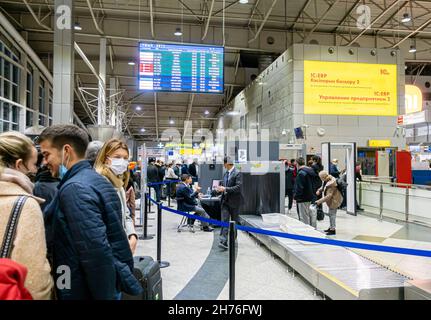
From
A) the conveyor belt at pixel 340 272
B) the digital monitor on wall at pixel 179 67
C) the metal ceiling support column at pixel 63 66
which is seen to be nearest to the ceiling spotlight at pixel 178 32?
the digital monitor on wall at pixel 179 67

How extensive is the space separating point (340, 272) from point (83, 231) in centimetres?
317

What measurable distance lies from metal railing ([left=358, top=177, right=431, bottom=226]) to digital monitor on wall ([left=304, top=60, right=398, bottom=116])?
3.59m

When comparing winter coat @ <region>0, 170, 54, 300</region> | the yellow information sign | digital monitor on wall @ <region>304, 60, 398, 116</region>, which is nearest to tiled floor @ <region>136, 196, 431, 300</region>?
winter coat @ <region>0, 170, 54, 300</region>

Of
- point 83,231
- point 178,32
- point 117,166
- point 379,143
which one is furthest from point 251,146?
point 178,32

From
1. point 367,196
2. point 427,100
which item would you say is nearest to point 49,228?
point 367,196

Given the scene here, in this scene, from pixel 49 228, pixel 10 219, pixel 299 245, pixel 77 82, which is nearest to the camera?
pixel 10 219

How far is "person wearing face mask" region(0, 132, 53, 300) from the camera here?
3.99 feet

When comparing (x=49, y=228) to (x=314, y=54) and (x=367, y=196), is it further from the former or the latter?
(x=314, y=54)

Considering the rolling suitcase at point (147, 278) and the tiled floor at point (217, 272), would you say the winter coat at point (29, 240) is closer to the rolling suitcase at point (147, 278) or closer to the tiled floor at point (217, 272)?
the rolling suitcase at point (147, 278)

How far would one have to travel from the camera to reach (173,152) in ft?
86.5

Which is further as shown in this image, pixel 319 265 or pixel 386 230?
pixel 386 230

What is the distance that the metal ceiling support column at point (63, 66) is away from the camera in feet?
25.3

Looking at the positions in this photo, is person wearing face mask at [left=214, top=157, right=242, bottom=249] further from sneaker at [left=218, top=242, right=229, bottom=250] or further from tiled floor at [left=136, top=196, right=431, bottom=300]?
tiled floor at [left=136, top=196, right=431, bottom=300]
